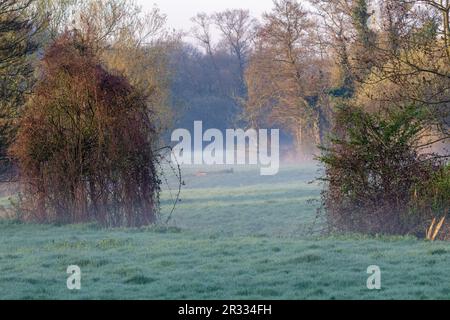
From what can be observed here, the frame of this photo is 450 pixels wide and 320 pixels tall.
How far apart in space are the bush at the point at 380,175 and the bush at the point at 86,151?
16.5 feet

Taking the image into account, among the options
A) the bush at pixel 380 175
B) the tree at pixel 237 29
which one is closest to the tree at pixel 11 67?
the bush at pixel 380 175

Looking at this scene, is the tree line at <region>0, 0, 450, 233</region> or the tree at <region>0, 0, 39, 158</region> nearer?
the tree line at <region>0, 0, 450, 233</region>

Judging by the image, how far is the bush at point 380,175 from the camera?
15.3 m

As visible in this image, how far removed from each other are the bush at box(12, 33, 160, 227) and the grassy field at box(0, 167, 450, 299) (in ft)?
4.49

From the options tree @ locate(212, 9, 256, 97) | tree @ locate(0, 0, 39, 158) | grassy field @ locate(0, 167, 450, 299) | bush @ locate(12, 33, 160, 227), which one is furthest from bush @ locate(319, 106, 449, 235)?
tree @ locate(212, 9, 256, 97)

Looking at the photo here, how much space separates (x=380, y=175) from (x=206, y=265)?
6.44 m

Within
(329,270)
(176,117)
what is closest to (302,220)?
(329,270)

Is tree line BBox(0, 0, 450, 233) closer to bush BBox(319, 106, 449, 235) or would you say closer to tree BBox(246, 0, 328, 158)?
bush BBox(319, 106, 449, 235)

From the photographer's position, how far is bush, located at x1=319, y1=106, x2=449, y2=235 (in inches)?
602

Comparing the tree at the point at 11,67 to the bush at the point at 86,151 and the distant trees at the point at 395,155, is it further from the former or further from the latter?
the distant trees at the point at 395,155

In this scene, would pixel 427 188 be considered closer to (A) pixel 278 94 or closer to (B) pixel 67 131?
(B) pixel 67 131

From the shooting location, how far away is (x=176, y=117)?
46000 mm

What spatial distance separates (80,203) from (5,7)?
7.85 meters

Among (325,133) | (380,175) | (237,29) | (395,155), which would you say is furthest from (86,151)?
(237,29)
